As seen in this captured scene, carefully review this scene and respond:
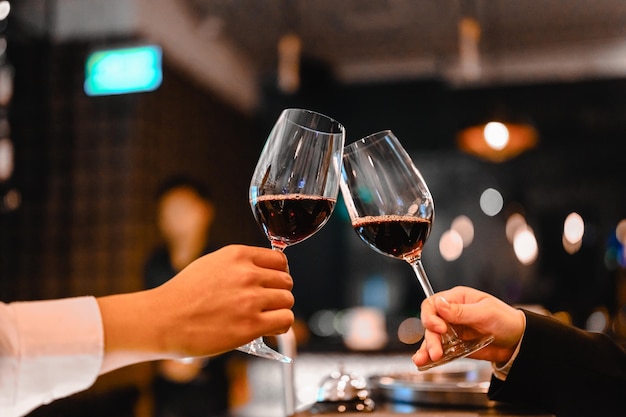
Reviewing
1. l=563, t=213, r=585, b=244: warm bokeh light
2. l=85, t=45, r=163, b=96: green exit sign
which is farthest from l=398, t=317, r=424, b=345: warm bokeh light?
l=85, t=45, r=163, b=96: green exit sign

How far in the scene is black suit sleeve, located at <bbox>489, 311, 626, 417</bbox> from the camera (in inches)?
42.0

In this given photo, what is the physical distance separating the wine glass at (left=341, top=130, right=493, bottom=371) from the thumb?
49 millimetres

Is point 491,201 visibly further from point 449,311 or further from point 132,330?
point 132,330

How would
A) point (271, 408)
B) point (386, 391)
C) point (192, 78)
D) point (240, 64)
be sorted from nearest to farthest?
point (386, 391), point (271, 408), point (192, 78), point (240, 64)

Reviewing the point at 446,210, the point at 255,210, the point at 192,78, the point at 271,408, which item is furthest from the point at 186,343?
the point at 446,210

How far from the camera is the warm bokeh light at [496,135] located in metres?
3.93

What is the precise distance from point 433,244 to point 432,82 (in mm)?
1419

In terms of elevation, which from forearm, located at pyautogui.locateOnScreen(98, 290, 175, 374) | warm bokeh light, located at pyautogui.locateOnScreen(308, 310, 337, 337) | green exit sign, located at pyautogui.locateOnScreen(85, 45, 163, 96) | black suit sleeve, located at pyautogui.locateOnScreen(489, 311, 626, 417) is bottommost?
warm bokeh light, located at pyautogui.locateOnScreen(308, 310, 337, 337)

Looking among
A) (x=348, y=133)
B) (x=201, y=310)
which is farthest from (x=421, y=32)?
(x=201, y=310)

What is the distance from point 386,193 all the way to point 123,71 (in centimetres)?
390

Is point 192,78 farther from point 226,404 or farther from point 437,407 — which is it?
point 437,407

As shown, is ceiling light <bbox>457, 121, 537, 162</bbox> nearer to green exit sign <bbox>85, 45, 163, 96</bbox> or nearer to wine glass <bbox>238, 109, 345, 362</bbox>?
green exit sign <bbox>85, 45, 163, 96</bbox>

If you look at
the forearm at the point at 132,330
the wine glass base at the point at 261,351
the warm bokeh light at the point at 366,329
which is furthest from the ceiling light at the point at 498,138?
the forearm at the point at 132,330

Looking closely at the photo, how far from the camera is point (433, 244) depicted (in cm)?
614
